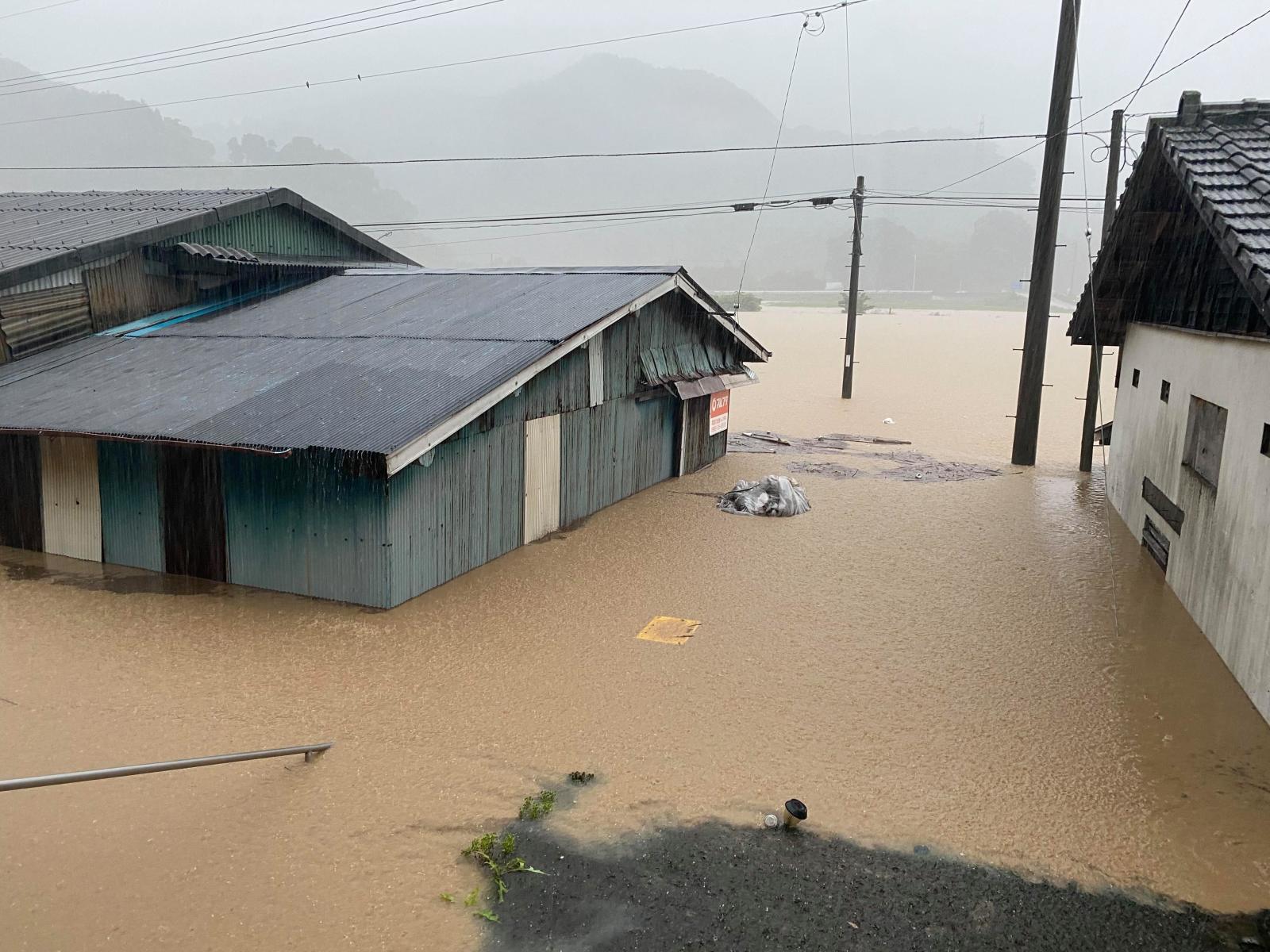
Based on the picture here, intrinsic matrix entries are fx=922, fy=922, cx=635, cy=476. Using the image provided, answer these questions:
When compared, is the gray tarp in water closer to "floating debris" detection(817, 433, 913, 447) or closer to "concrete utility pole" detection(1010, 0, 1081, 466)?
"concrete utility pole" detection(1010, 0, 1081, 466)

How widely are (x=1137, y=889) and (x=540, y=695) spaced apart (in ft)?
15.9

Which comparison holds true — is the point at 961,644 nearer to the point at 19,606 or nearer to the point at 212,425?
the point at 212,425

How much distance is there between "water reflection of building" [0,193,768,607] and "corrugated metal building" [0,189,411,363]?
0.05 metres

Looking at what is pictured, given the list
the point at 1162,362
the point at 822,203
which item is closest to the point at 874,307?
the point at 822,203

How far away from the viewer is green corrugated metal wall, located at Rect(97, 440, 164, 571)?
457 inches

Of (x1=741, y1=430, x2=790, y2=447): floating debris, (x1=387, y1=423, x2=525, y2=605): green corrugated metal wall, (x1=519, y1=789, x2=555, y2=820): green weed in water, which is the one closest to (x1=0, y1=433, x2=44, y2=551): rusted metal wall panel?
(x1=387, y1=423, x2=525, y2=605): green corrugated metal wall

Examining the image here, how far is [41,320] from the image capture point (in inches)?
591

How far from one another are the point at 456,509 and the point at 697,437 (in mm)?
8194

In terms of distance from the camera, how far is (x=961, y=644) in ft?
32.2

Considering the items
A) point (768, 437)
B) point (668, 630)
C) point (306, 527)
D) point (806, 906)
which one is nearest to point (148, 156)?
point (768, 437)

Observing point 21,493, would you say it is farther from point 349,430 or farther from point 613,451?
point 613,451

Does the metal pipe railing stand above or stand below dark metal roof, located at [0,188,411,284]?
below

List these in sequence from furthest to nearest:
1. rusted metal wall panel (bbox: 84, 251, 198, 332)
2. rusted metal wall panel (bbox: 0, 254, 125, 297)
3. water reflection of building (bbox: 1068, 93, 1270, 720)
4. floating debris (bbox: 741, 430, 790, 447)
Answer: floating debris (bbox: 741, 430, 790, 447) < rusted metal wall panel (bbox: 84, 251, 198, 332) < rusted metal wall panel (bbox: 0, 254, 125, 297) < water reflection of building (bbox: 1068, 93, 1270, 720)

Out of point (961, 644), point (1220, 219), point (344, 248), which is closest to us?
point (1220, 219)
